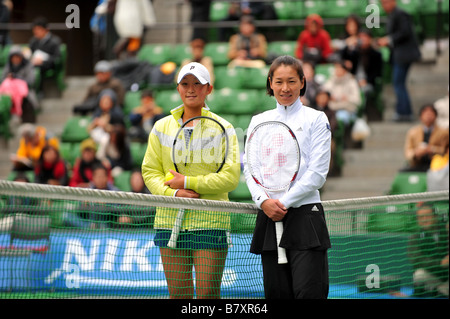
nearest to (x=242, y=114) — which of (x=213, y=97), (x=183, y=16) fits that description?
(x=213, y=97)

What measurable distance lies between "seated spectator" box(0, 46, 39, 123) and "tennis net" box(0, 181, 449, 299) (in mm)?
5829

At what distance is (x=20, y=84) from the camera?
1272cm

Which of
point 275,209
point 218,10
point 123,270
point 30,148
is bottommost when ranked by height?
point 123,270

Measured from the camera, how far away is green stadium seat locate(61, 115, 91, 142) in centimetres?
1190

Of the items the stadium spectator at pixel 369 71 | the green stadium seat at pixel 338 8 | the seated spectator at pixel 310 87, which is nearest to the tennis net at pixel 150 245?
the seated spectator at pixel 310 87

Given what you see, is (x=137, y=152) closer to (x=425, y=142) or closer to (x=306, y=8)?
(x=425, y=142)

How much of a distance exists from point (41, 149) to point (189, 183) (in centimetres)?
714

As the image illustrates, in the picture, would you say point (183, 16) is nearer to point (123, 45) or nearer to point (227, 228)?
point (123, 45)

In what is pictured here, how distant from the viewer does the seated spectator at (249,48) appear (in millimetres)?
12281

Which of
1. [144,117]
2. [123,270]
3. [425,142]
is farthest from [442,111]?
[123,270]

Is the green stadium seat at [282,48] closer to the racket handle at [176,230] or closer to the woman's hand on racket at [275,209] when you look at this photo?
the racket handle at [176,230]

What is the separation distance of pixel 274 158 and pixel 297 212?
12.8 inches

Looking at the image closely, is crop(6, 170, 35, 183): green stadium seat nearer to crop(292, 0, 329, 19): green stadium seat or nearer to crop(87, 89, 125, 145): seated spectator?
crop(87, 89, 125, 145): seated spectator
